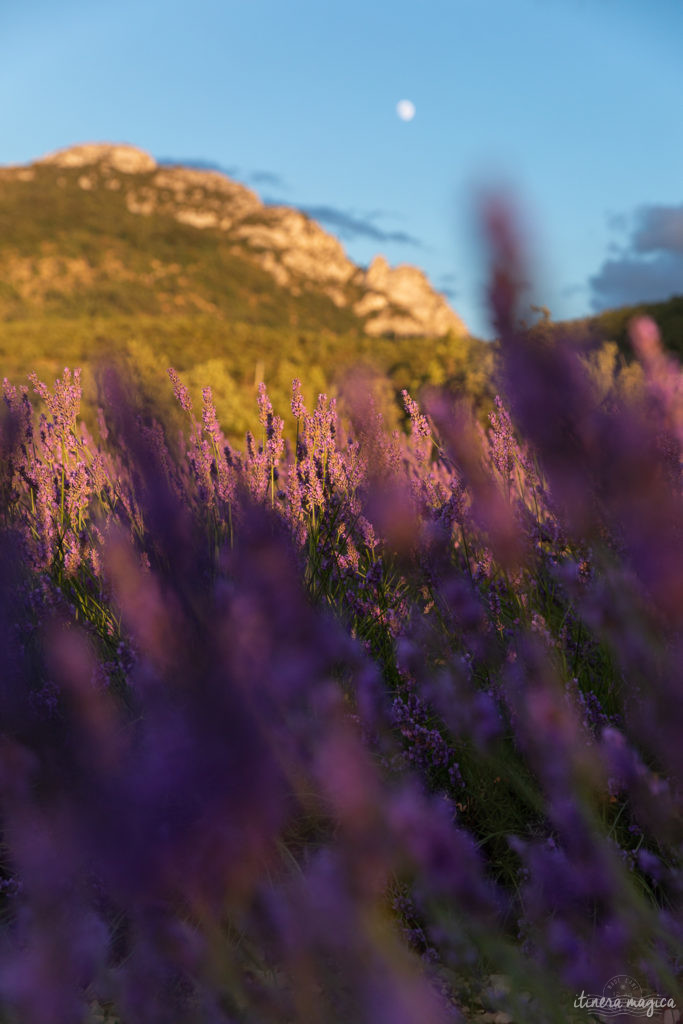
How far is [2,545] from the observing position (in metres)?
2.07

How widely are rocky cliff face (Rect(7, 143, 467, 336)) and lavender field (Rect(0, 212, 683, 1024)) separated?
106 metres

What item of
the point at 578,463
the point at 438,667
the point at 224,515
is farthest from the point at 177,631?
the point at 224,515

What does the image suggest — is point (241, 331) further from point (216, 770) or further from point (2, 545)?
point (216, 770)

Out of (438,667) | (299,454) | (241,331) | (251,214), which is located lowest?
(438,667)

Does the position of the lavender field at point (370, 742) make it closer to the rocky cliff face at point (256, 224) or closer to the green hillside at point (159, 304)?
the green hillside at point (159, 304)

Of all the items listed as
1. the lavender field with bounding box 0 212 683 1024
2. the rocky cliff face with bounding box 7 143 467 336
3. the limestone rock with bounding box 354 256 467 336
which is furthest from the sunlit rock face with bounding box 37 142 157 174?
the lavender field with bounding box 0 212 683 1024

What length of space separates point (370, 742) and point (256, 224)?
12722 cm

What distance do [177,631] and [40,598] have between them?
1.39 meters

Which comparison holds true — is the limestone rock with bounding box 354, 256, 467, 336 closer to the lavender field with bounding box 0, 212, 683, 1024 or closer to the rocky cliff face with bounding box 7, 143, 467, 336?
the rocky cliff face with bounding box 7, 143, 467, 336

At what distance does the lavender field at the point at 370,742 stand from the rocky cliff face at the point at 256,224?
10566cm

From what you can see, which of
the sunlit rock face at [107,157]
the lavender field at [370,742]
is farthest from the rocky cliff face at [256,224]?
the lavender field at [370,742]

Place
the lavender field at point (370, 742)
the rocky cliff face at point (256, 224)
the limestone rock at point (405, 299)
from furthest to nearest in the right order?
the limestone rock at point (405, 299) → the rocky cliff face at point (256, 224) → the lavender field at point (370, 742)

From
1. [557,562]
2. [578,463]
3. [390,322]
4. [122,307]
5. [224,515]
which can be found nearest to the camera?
[578,463]

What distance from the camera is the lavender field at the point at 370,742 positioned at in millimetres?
965
